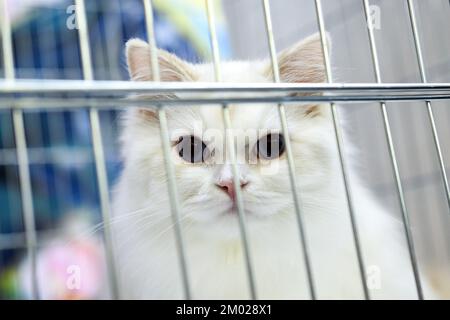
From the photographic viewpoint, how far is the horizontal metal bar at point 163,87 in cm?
68

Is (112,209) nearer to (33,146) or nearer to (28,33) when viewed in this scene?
(33,146)

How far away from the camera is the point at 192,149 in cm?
110

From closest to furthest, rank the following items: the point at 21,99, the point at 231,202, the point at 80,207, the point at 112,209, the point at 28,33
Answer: the point at 21,99, the point at 231,202, the point at 112,209, the point at 80,207, the point at 28,33

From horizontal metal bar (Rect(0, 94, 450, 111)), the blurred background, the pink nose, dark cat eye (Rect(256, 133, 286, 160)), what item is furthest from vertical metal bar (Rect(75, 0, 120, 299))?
the blurred background

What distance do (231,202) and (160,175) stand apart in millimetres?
190

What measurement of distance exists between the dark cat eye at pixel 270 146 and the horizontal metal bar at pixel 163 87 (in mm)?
241

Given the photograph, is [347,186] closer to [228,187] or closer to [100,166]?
[228,187]

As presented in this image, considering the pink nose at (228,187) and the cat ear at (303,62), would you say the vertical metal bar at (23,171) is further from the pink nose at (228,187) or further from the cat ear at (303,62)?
the cat ear at (303,62)

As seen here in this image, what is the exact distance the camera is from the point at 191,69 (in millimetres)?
1137

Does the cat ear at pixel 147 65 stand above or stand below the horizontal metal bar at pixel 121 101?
above

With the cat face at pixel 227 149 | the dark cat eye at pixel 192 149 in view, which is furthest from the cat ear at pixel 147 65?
the dark cat eye at pixel 192 149

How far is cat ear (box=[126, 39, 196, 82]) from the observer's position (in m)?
1.06

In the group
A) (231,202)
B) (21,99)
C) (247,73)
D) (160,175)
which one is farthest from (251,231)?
(21,99)

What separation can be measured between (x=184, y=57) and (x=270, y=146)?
744mm
